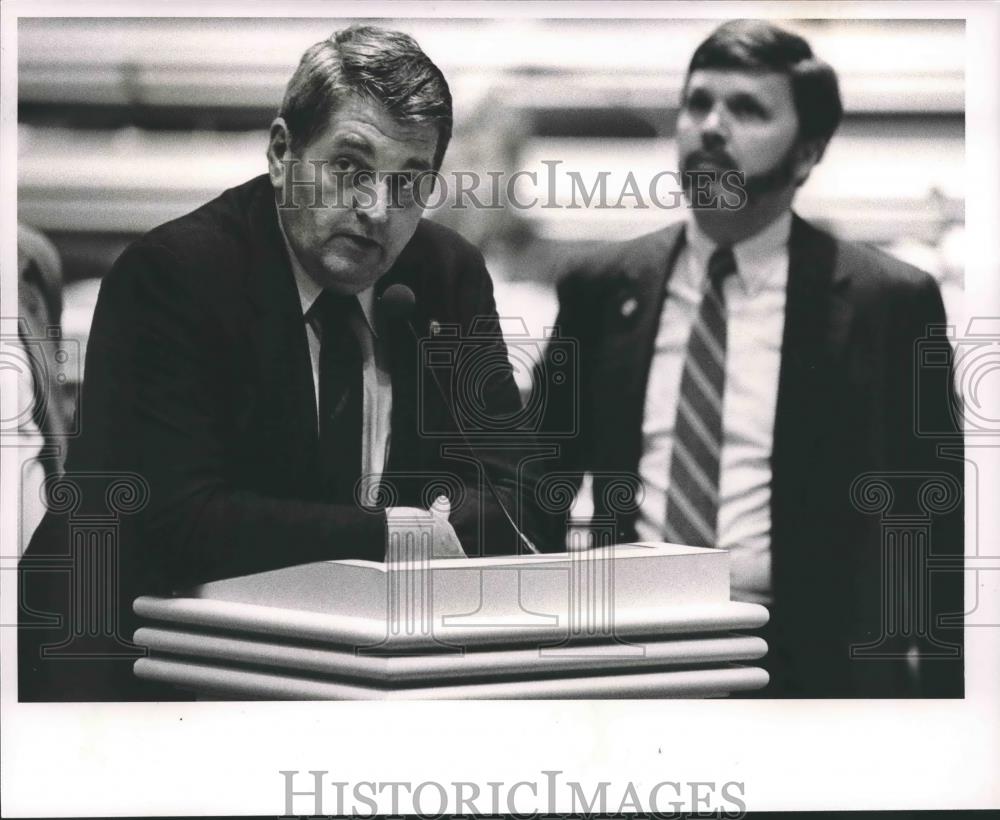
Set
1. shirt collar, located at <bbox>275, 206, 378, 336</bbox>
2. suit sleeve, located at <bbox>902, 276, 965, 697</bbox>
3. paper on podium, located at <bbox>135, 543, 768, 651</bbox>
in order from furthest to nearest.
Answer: suit sleeve, located at <bbox>902, 276, 965, 697</bbox> < shirt collar, located at <bbox>275, 206, 378, 336</bbox> < paper on podium, located at <bbox>135, 543, 768, 651</bbox>

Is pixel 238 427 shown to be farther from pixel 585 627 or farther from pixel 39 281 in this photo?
pixel 585 627

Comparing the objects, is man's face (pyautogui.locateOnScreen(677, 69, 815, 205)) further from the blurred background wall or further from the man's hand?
the man's hand

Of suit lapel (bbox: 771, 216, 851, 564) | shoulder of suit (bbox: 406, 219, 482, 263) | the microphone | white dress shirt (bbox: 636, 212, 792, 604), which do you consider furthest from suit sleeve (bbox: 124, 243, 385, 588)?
suit lapel (bbox: 771, 216, 851, 564)

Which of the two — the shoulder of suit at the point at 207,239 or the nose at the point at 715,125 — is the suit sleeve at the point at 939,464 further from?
the shoulder of suit at the point at 207,239

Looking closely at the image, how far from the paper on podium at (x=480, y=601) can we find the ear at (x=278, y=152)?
97 centimetres

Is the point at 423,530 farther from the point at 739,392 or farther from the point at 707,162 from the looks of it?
the point at 707,162

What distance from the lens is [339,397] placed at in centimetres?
421

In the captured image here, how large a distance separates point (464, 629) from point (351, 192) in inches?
43.7

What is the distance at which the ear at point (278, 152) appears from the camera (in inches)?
165

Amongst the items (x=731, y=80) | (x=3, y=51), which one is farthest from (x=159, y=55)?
(x=731, y=80)

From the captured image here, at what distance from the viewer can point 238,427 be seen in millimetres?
4156

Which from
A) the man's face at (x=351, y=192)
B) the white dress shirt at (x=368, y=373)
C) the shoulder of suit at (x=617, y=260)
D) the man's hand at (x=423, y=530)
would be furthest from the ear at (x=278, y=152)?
the man's hand at (x=423, y=530)

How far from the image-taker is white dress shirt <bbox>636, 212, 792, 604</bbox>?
168 inches

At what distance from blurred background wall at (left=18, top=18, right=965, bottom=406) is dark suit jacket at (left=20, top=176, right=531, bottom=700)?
88mm
